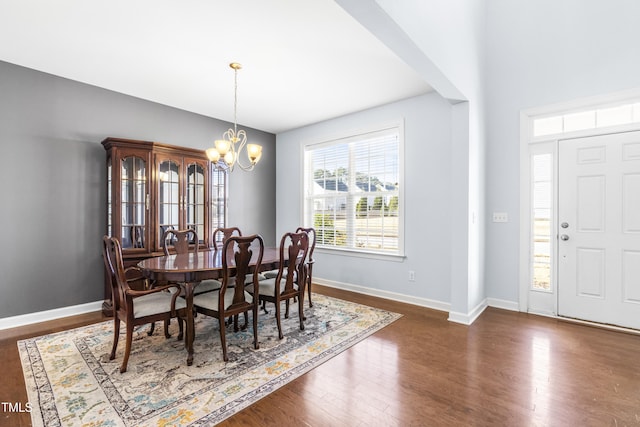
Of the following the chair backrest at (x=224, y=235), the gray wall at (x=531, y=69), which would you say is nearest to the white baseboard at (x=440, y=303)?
the gray wall at (x=531, y=69)

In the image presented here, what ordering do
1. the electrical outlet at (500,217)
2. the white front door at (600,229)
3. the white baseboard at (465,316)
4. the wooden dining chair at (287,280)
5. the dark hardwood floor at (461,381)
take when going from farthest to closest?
the electrical outlet at (500,217)
the white baseboard at (465,316)
the white front door at (600,229)
the wooden dining chair at (287,280)
the dark hardwood floor at (461,381)

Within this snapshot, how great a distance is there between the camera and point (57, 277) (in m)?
3.47

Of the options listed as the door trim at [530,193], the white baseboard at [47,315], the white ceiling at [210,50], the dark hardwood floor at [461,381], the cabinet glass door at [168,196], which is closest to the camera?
the dark hardwood floor at [461,381]

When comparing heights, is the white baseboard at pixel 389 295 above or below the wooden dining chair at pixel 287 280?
below

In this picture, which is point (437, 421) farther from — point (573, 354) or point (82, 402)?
point (82, 402)

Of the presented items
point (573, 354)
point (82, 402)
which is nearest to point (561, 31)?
point (573, 354)

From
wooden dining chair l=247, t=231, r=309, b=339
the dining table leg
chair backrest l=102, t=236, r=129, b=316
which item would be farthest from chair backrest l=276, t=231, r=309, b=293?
chair backrest l=102, t=236, r=129, b=316

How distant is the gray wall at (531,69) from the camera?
3053 millimetres

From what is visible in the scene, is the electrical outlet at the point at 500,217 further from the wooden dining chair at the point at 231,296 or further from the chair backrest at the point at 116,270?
the chair backrest at the point at 116,270

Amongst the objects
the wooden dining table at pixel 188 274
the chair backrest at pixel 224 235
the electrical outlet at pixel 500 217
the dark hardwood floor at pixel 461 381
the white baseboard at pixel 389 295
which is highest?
the electrical outlet at pixel 500 217

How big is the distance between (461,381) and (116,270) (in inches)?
106

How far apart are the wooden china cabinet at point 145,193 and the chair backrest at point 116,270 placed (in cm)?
137

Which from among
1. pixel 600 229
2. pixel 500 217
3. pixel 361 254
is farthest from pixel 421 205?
pixel 600 229

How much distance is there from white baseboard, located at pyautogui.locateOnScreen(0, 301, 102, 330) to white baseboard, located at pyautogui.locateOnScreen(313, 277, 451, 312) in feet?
10.2
